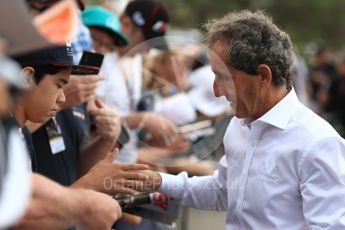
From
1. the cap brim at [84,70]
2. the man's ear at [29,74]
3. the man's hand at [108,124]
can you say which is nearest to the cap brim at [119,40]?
the man's hand at [108,124]

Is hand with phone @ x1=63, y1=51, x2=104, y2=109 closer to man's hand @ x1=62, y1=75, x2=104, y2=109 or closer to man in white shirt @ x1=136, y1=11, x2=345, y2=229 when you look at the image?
man's hand @ x1=62, y1=75, x2=104, y2=109

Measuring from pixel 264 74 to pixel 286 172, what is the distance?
1.37ft

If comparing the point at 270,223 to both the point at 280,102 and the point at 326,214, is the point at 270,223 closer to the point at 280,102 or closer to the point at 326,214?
the point at 326,214

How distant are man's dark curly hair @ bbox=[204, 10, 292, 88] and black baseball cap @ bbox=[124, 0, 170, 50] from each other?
2274 millimetres

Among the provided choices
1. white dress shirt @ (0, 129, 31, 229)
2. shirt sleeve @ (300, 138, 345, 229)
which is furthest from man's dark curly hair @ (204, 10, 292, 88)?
white dress shirt @ (0, 129, 31, 229)

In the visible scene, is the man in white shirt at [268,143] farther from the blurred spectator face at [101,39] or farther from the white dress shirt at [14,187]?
the blurred spectator face at [101,39]

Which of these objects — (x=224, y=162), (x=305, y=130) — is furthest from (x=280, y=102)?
(x=224, y=162)

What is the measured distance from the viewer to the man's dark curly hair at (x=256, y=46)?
287 cm

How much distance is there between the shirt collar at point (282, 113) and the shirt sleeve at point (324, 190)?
214 millimetres

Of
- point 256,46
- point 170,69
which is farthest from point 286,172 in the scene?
point 170,69

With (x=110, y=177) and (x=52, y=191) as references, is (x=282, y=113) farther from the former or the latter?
(x=52, y=191)

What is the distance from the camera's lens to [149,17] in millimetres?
5176

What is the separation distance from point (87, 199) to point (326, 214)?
3.17 feet

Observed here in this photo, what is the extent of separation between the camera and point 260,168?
9.27 ft
